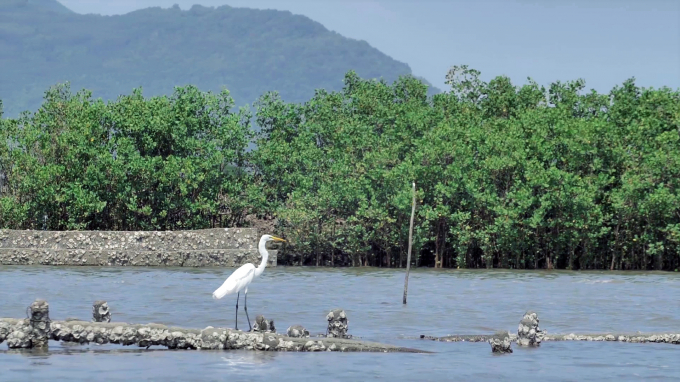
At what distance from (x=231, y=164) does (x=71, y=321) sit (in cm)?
3624

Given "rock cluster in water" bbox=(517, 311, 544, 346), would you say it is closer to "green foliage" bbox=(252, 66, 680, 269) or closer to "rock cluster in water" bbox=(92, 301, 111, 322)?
"rock cluster in water" bbox=(92, 301, 111, 322)

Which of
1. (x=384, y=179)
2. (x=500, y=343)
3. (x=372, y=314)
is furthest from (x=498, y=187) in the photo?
(x=500, y=343)

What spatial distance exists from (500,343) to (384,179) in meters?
31.1

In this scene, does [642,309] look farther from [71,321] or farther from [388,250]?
[388,250]

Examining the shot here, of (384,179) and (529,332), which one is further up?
(384,179)

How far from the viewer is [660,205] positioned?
46656 millimetres

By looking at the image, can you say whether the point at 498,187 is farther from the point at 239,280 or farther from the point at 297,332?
the point at 297,332

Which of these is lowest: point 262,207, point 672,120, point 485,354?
point 485,354

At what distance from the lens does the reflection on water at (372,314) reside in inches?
658

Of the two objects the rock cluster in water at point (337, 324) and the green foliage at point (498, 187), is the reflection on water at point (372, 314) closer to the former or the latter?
the rock cluster in water at point (337, 324)

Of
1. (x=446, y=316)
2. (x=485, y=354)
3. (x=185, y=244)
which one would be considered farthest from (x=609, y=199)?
(x=485, y=354)

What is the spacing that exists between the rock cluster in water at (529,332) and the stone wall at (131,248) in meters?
26.8

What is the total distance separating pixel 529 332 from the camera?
19.9 m

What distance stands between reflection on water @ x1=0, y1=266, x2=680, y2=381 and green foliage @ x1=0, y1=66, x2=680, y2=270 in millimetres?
3047
